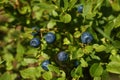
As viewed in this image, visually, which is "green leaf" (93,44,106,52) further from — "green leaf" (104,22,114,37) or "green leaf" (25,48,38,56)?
"green leaf" (25,48,38,56)

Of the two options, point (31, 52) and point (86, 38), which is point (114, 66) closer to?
point (86, 38)

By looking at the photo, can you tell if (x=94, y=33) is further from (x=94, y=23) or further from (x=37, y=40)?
(x=37, y=40)

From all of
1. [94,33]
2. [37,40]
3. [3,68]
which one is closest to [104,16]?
[94,33]

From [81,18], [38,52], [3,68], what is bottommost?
[3,68]

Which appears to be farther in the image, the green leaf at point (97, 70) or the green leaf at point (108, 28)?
the green leaf at point (108, 28)

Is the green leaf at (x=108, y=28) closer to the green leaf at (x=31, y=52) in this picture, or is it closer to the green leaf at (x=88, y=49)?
the green leaf at (x=88, y=49)

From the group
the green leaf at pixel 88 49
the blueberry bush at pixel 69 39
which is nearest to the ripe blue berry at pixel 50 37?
the blueberry bush at pixel 69 39

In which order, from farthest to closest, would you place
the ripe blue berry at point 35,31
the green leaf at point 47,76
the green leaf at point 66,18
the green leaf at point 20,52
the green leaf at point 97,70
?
the green leaf at point 20,52 < the ripe blue berry at point 35,31 < the green leaf at point 66,18 < the green leaf at point 47,76 < the green leaf at point 97,70

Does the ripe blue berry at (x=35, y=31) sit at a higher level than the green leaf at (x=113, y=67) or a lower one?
higher

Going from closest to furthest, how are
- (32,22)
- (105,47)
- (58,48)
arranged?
(105,47), (58,48), (32,22)
